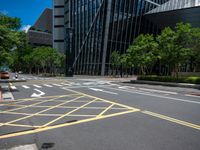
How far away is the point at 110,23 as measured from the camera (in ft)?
193

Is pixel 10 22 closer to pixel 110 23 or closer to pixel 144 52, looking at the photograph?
pixel 144 52

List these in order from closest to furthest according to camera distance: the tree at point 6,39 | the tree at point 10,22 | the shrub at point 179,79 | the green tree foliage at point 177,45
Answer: the tree at point 6,39 → the tree at point 10,22 → the shrub at point 179,79 → the green tree foliage at point 177,45

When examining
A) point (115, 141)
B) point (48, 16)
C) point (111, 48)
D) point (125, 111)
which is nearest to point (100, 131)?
point (115, 141)

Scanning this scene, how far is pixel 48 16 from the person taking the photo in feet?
464

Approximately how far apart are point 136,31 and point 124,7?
339 inches

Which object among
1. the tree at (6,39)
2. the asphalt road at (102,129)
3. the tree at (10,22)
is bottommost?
the asphalt road at (102,129)

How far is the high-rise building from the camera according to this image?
57.7m

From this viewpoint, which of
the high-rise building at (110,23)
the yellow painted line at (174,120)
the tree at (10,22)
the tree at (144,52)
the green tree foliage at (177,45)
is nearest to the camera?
the yellow painted line at (174,120)

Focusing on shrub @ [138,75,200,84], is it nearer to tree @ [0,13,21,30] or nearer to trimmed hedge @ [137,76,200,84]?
trimmed hedge @ [137,76,200,84]

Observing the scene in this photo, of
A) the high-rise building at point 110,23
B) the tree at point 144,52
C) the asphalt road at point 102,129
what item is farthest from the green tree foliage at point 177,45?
the high-rise building at point 110,23

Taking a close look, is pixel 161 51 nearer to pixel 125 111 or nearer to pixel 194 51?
pixel 194 51

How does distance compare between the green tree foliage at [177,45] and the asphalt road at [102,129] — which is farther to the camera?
the green tree foliage at [177,45]

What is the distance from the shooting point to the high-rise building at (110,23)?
57719 mm

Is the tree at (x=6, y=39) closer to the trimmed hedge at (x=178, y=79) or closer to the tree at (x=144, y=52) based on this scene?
the trimmed hedge at (x=178, y=79)
